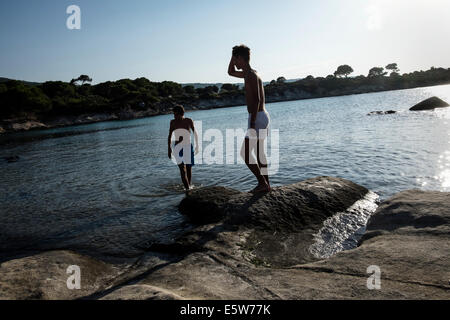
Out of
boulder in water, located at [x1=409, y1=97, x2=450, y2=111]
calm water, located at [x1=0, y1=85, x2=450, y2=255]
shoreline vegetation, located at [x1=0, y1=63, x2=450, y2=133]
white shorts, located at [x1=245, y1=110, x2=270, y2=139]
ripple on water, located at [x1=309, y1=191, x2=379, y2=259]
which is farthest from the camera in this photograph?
shoreline vegetation, located at [x1=0, y1=63, x2=450, y2=133]

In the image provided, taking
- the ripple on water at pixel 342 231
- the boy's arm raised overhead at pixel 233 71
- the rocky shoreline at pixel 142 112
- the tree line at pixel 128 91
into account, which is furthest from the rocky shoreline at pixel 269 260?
the tree line at pixel 128 91

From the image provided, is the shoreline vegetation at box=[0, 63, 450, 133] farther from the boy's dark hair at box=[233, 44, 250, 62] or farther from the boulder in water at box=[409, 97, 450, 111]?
the boulder in water at box=[409, 97, 450, 111]

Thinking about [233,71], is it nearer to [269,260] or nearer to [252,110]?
[252,110]

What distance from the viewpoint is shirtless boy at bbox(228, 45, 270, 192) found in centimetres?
541

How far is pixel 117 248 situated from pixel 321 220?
3.74 metres

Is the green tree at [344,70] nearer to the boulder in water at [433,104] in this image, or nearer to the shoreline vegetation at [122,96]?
the shoreline vegetation at [122,96]

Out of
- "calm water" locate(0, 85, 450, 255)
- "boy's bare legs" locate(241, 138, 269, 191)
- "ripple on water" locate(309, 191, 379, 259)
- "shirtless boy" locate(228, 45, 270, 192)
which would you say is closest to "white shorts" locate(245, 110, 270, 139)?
"shirtless boy" locate(228, 45, 270, 192)

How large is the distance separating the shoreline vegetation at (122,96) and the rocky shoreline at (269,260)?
64.4 meters

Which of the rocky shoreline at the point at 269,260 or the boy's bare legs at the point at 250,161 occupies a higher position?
the boy's bare legs at the point at 250,161

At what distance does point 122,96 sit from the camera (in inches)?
3369

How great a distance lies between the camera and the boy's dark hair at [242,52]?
5.39m

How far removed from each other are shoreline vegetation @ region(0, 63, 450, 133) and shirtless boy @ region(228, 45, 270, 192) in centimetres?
6447

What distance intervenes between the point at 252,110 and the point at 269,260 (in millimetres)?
2805
